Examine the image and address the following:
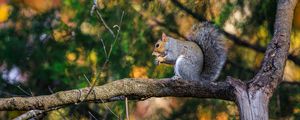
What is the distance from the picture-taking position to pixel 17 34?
615 centimetres

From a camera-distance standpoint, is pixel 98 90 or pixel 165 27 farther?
pixel 165 27

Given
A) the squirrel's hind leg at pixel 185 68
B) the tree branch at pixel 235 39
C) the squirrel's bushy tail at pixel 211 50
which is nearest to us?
the squirrel's hind leg at pixel 185 68

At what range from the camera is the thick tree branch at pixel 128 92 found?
275cm

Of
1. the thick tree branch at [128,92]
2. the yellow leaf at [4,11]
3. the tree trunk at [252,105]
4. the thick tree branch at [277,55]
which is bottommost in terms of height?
the tree trunk at [252,105]

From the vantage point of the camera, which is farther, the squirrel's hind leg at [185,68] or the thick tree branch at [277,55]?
the squirrel's hind leg at [185,68]

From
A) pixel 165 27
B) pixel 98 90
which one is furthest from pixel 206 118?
pixel 98 90

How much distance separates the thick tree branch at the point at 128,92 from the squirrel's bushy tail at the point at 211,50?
34.7 inches

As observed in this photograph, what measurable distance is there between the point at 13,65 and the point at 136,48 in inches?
40.0

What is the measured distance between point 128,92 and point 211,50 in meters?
1.15

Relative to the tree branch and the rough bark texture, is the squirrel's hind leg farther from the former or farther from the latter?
the tree branch

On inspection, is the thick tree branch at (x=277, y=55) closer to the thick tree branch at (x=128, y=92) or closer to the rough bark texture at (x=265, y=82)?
the rough bark texture at (x=265, y=82)

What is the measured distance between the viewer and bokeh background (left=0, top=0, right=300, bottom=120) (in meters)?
4.95

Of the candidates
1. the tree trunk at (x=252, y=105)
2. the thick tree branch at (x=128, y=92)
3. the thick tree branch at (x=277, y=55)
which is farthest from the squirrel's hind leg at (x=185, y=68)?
the tree trunk at (x=252, y=105)

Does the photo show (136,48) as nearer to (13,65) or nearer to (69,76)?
(69,76)
